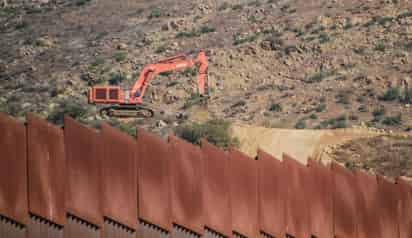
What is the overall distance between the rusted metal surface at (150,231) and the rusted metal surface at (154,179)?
0.22 ft

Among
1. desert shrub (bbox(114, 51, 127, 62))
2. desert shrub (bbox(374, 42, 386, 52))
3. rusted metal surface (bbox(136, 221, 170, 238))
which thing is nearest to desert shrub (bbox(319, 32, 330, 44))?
desert shrub (bbox(374, 42, 386, 52))

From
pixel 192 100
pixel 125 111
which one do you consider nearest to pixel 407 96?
pixel 192 100

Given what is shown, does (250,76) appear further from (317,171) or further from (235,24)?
(317,171)

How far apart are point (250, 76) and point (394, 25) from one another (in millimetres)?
9654

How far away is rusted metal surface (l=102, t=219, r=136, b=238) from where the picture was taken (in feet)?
55.9

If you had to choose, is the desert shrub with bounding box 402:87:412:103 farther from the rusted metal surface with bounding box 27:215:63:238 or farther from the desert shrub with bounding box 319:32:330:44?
the rusted metal surface with bounding box 27:215:63:238

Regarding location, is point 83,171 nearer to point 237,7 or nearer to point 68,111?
point 68,111

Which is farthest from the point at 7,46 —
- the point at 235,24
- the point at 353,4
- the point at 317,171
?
the point at 317,171

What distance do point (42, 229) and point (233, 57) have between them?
6348 centimetres

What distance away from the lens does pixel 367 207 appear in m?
22.9

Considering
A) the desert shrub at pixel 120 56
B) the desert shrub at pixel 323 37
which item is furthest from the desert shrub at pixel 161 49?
the desert shrub at pixel 323 37

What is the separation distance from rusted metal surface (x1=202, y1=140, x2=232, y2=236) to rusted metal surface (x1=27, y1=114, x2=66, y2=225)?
296 centimetres

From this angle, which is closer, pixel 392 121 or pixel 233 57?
pixel 392 121

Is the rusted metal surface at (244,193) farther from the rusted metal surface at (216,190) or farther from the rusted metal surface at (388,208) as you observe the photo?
the rusted metal surface at (388,208)
